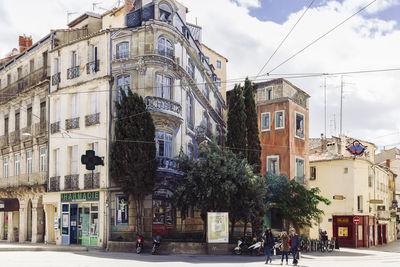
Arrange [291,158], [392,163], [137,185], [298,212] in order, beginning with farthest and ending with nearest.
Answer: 1. [392,163]
2. [291,158]
3. [298,212]
4. [137,185]

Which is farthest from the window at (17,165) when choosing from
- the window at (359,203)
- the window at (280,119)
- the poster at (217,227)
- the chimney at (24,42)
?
the window at (359,203)

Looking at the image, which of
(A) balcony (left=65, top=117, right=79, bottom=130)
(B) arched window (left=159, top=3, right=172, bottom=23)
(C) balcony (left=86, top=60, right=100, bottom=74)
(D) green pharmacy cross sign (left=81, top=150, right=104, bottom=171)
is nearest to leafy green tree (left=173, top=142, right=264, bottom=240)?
(D) green pharmacy cross sign (left=81, top=150, right=104, bottom=171)

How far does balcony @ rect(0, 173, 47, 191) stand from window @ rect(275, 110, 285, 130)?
17.7m

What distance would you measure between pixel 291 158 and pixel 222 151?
11.2m

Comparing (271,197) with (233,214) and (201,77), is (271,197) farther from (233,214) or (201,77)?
(201,77)

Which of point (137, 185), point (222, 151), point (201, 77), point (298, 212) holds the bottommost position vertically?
point (298, 212)

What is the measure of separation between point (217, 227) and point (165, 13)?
13713 mm

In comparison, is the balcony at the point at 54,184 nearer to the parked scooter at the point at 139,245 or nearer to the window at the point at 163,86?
the window at the point at 163,86

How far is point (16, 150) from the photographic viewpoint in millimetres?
40656

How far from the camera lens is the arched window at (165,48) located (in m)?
31.6

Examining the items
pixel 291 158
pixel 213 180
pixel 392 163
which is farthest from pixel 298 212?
pixel 392 163

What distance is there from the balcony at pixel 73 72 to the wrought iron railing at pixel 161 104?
620 centimetres

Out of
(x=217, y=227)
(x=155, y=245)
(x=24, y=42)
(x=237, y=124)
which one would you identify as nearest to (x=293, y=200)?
(x=237, y=124)

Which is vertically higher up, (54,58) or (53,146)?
(54,58)
